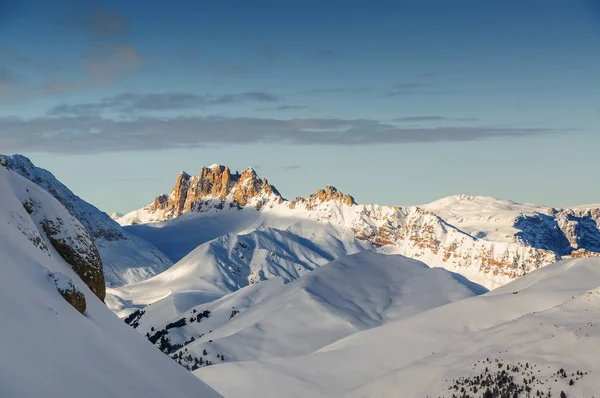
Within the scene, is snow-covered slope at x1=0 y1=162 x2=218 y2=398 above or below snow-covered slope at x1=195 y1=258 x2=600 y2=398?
above

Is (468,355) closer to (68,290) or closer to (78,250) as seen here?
(78,250)

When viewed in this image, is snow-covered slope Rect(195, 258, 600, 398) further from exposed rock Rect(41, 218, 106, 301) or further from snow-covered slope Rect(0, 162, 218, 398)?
snow-covered slope Rect(0, 162, 218, 398)

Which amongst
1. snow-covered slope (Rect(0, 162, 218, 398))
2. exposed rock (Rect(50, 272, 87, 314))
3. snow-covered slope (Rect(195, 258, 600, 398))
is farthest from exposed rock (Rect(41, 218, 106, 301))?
snow-covered slope (Rect(195, 258, 600, 398))

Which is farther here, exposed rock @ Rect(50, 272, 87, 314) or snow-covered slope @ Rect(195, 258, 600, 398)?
snow-covered slope @ Rect(195, 258, 600, 398)

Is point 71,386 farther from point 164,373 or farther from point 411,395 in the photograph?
point 411,395

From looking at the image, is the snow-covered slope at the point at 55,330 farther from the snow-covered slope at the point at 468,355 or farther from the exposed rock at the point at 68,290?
the snow-covered slope at the point at 468,355

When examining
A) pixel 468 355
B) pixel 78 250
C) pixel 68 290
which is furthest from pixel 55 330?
pixel 468 355

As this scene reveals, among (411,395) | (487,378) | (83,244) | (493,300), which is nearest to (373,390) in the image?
(411,395)
